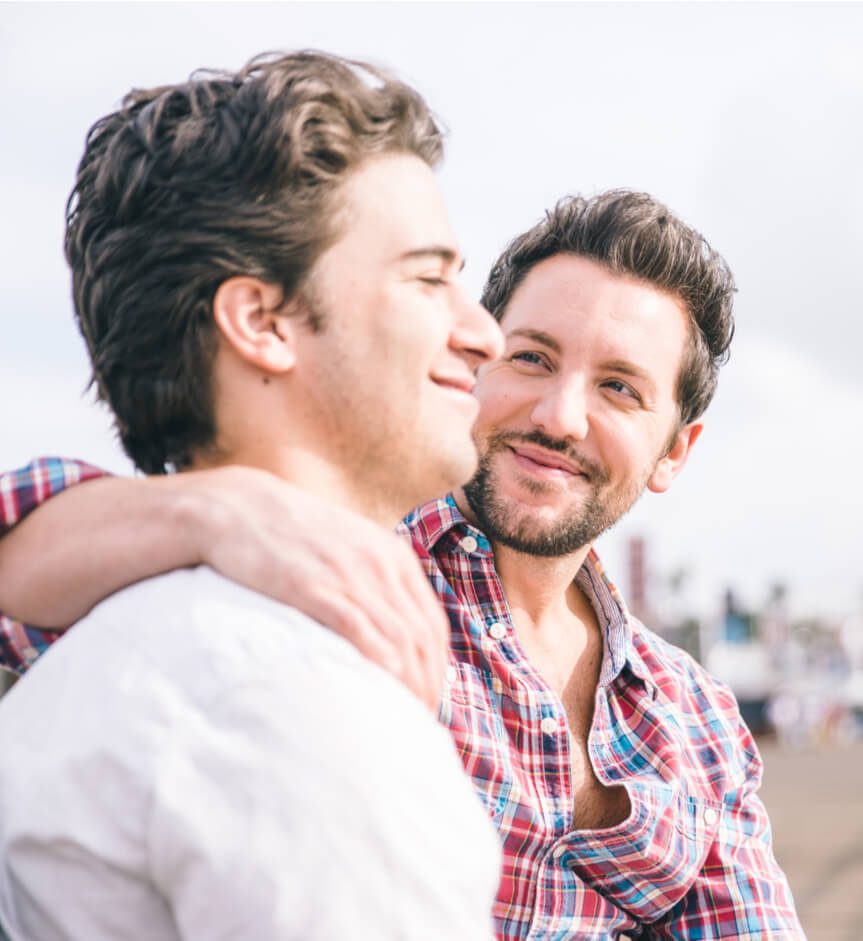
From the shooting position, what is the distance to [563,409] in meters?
3.01

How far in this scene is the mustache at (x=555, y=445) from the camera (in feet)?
9.99

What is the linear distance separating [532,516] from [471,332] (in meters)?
1.19

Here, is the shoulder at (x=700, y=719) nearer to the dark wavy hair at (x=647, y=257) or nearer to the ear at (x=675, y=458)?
the ear at (x=675, y=458)

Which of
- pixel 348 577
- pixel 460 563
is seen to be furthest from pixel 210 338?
pixel 460 563

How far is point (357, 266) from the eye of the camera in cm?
174

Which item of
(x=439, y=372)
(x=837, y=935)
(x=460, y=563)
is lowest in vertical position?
(x=837, y=935)

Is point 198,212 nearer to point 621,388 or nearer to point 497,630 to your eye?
point 497,630

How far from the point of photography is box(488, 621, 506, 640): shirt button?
9.11 feet

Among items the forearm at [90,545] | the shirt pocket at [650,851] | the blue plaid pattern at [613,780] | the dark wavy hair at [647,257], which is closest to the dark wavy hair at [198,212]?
the forearm at [90,545]

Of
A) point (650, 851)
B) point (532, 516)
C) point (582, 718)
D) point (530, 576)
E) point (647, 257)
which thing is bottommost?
point (650, 851)

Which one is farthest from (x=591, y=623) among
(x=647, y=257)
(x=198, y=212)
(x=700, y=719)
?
(x=198, y=212)

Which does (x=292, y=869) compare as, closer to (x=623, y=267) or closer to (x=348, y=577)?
(x=348, y=577)

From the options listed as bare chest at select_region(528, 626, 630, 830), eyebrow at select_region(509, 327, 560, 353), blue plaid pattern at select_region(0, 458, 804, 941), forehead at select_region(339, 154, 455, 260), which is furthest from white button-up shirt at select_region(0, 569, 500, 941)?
eyebrow at select_region(509, 327, 560, 353)

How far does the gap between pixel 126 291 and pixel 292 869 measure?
2.78 ft
